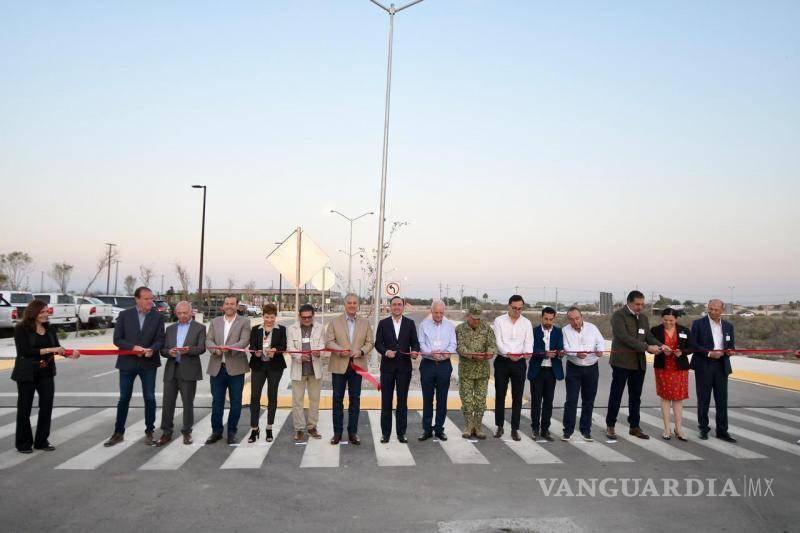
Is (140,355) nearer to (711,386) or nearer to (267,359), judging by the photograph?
(267,359)

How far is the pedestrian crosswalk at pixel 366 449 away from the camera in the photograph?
7.05 meters

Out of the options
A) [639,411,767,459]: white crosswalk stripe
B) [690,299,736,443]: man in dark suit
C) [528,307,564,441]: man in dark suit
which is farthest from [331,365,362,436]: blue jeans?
[690,299,736,443]: man in dark suit

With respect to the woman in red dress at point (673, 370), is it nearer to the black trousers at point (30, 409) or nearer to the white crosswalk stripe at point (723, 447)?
the white crosswalk stripe at point (723, 447)

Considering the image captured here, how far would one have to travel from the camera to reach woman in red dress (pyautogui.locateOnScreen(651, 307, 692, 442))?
864 centimetres

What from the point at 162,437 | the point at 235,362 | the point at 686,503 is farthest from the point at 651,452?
the point at 162,437

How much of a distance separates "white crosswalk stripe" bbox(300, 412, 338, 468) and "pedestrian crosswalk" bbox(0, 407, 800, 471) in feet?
0.04

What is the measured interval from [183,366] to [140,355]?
58 centimetres

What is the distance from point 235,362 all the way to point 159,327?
1.19 meters

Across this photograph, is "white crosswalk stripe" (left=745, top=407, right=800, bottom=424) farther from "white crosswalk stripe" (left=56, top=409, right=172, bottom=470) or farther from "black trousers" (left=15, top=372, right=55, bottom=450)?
"black trousers" (left=15, top=372, right=55, bottom=450)

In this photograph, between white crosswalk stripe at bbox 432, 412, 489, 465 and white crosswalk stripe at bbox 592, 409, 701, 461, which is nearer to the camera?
white crosswalk stripe at bbox 432, 412, 489, 465

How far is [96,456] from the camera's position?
7.18m

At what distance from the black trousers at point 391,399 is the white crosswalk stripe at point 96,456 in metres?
3.33

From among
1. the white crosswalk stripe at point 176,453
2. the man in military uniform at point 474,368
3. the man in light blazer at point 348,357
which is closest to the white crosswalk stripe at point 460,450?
the man in military uniform at point 474,368

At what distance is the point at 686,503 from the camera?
575 centimetres
